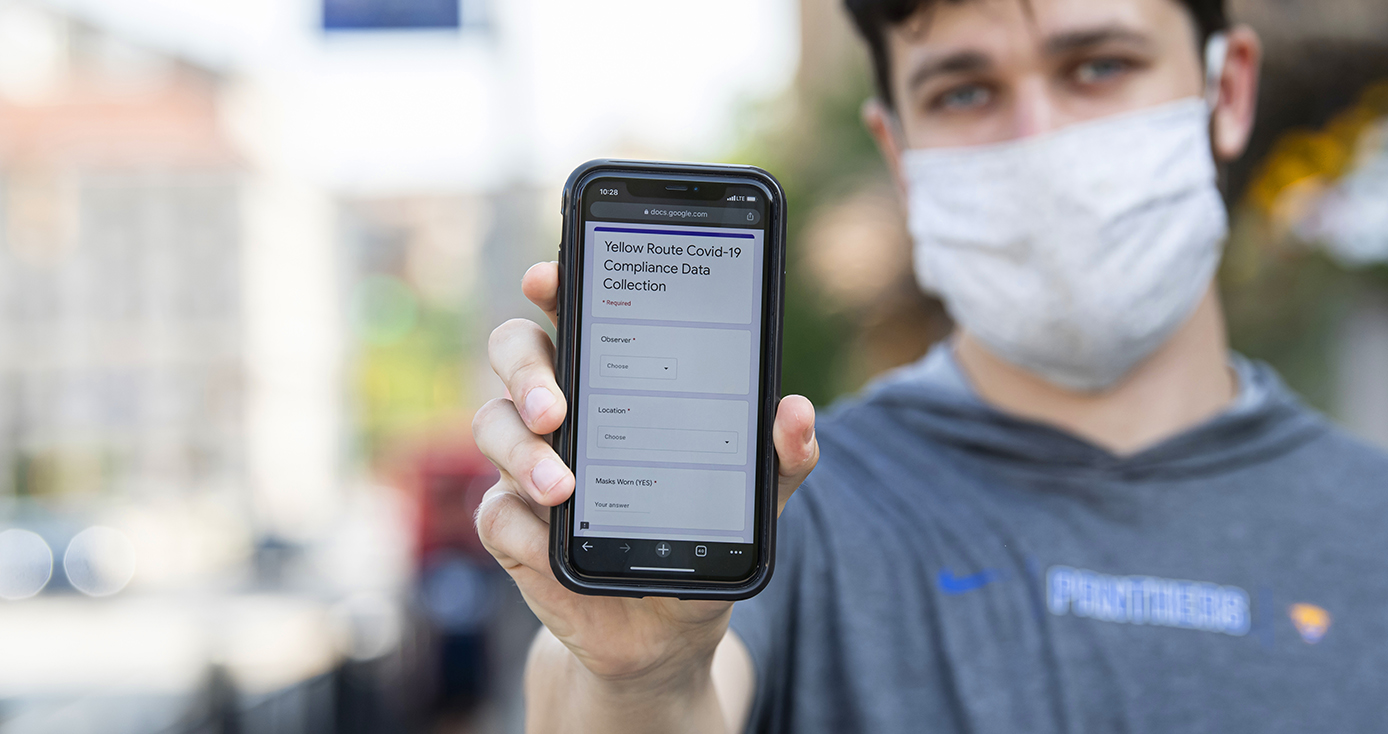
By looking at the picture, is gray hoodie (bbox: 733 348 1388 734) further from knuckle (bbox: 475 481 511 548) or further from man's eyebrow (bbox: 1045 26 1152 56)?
man's eyebrow (bbox: 1045 26 1152 56)

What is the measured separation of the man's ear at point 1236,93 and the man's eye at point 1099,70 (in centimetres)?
31

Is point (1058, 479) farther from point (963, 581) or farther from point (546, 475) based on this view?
point (546, 475)

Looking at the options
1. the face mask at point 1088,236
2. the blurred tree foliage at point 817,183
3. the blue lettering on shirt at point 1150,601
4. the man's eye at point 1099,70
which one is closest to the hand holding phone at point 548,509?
the blue lettering on shirt at point 1150,601

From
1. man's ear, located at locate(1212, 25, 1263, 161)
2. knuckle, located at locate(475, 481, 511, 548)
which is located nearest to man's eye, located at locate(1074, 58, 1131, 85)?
man's ear, located at locate(1212, 25, 1263, 161)

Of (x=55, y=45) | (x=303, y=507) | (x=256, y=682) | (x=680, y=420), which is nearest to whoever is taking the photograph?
(x=680, y=420)

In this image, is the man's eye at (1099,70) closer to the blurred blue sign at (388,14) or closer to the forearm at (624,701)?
the forearm at (624,701)

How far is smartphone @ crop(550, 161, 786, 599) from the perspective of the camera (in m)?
1.31

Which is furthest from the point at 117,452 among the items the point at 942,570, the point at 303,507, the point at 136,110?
the point at 942,570

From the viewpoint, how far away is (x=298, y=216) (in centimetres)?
4053

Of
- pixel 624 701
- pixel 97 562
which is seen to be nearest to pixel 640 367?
pixel 624 701

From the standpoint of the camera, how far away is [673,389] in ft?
4.34

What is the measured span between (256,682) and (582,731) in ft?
17.6

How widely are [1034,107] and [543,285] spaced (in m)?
1.09

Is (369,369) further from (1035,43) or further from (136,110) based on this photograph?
(1035,43)
